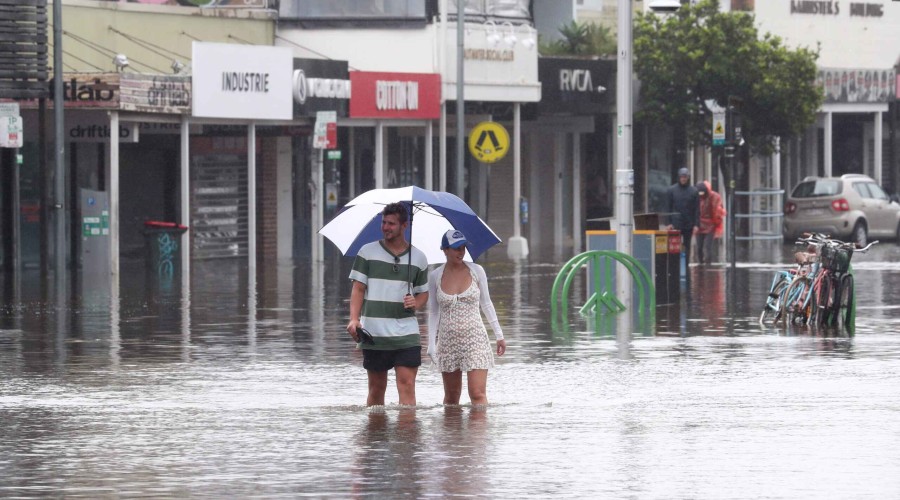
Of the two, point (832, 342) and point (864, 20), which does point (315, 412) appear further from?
point (864, 20)

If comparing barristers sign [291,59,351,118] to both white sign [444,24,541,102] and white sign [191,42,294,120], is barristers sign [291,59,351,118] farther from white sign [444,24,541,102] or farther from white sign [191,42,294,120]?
white sign [444,24,541,102]

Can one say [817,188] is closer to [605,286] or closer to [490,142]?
[490,142]

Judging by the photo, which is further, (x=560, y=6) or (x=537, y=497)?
(x=560, y=6)

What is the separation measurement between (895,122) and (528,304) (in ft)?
97.6

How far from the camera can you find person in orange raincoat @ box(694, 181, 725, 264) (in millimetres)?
33531

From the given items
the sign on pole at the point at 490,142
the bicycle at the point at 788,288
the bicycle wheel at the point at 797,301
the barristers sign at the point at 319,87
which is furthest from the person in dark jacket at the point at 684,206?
the bicycle wheel at the point at 797,301

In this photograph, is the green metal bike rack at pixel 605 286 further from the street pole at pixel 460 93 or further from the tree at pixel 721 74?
the tree at pixel 721 74

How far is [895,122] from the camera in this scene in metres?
51.5

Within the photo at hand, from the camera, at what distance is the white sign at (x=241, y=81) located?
1287 inches

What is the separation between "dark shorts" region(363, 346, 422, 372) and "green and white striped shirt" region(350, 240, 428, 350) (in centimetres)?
6

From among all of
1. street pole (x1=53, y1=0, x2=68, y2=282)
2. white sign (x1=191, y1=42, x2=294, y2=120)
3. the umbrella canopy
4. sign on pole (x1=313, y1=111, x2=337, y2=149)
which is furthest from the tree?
the umbrella canopy

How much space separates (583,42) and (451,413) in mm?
31824

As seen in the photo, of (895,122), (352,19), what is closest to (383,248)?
(352,19)

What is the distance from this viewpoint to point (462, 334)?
42.1 feet
